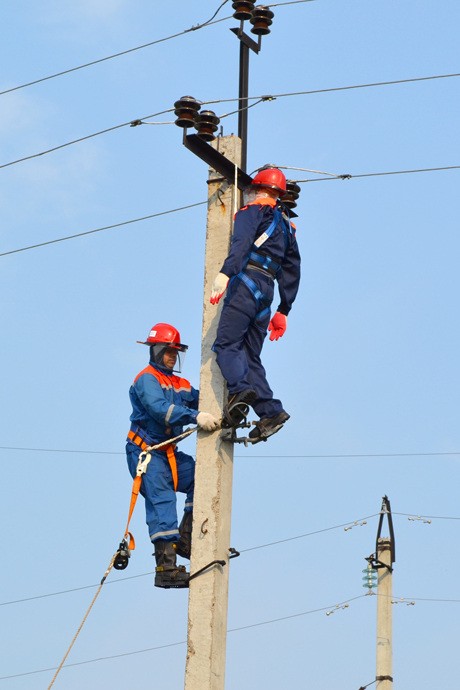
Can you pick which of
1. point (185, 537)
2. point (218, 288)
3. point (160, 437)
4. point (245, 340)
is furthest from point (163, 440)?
point (218, 288)

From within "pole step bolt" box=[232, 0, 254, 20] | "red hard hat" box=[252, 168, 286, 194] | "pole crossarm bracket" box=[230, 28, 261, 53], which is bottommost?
"red hard hat" box=[252, 168, 286, 194]

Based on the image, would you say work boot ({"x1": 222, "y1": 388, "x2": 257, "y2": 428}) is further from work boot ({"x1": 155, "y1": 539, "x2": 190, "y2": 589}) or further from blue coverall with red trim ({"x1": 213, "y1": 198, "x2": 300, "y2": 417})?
work boot ({"x1": 155, "y1": 539, "x2": 190, "y2": 589})

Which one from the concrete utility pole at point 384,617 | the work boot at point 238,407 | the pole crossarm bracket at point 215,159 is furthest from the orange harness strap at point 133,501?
the concrete utility pole at point 384,617

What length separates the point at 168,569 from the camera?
9.67 meters

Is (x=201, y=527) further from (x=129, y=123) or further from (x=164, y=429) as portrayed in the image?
(x=129, y=123)

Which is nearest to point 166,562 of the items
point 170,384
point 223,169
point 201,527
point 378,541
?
point 201,527

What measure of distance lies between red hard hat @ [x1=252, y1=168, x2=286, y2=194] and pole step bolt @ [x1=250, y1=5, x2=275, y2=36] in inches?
42.5

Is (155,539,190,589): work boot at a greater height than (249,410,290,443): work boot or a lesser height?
lesser

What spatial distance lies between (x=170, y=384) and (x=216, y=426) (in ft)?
3.37

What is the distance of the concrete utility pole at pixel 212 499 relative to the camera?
9.04 meters

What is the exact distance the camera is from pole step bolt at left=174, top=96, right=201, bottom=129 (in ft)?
31.6

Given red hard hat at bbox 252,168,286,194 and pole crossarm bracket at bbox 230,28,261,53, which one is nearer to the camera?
red hard hat at bbox 252,168,286,194

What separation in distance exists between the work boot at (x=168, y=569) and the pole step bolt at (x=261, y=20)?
3413mm

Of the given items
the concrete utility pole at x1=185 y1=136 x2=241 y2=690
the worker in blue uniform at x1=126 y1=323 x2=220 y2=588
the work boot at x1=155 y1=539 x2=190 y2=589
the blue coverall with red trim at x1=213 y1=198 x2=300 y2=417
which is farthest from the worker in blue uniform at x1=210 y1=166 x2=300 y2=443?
the work boot at x1=155 y1=539 x2=190 y2=589
